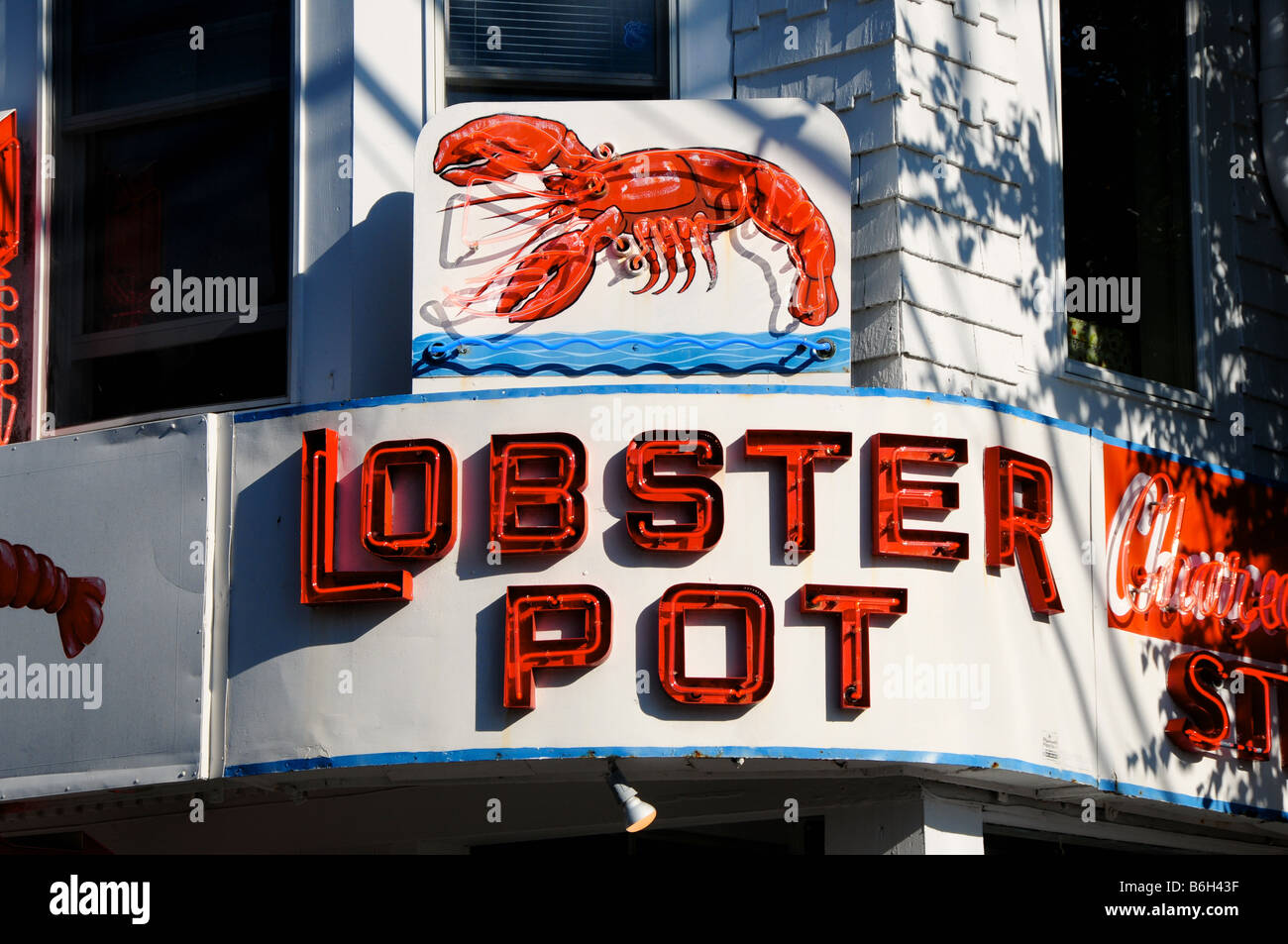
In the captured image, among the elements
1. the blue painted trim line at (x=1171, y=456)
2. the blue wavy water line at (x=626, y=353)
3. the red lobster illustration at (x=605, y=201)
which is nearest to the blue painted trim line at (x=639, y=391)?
the blue wavy water line at (x=626, y=353)

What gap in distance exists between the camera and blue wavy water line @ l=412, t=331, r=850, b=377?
31.3ft

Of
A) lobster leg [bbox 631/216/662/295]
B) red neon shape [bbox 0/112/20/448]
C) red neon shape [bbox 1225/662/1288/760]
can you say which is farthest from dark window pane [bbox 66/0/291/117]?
red neon shape [bbox 1225/662/1288/760]

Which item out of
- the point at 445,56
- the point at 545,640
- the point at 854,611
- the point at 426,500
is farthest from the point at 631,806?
the point at 445,56

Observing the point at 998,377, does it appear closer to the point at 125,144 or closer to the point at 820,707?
the point at 820,707

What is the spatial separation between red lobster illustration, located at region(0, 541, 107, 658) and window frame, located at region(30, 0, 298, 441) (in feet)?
3.30

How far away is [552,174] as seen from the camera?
9836 mm

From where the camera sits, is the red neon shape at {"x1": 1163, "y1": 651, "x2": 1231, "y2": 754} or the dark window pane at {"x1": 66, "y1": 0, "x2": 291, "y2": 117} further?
the dark window pane at {"x1": 66, "y1": 0, "x2": 291, "y2": 117}

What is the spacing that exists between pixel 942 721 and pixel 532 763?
77.9 inches

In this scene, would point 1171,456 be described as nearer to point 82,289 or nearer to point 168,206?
point 168,206

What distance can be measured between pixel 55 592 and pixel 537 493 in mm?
2780

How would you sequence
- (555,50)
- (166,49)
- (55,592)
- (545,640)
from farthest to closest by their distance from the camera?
1. (166,49)
2. (555,50)
3. (55,592)
4. (545,640)

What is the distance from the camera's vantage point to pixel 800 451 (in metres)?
9.11

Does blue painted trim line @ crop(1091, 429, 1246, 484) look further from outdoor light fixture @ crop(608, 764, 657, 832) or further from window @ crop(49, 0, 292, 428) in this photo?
window @ crop(49, 0, 292, 428)

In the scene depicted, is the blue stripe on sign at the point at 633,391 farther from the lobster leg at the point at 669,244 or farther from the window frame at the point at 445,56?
the window frame at the point at 445,56
